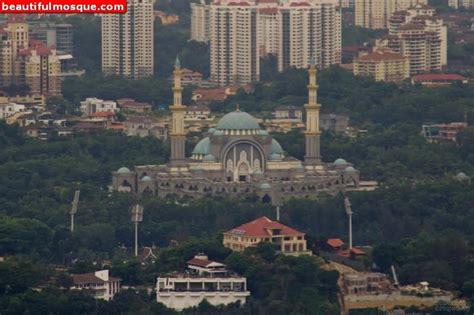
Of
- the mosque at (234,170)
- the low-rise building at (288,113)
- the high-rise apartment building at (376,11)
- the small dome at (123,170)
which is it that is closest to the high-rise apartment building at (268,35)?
the low-rise building at (288,113)

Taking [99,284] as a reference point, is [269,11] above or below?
above

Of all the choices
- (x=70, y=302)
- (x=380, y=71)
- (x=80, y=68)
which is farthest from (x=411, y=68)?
(x=70, y=302)

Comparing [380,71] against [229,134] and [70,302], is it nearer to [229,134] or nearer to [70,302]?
[229,134]

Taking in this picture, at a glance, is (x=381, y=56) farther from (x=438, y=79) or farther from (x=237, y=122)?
(x=237, y=122)

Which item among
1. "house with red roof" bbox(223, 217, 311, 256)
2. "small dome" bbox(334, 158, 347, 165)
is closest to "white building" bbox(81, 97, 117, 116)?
"small dome" bbox(334, 158, 347, 165)

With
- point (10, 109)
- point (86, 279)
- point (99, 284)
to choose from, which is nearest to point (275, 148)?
point (10, 109)

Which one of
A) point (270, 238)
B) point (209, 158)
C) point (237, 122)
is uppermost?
point (237, 122)

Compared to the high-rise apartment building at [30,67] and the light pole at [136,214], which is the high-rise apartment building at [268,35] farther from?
the light pole at [136,214]
